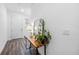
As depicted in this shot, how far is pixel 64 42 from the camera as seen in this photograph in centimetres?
170

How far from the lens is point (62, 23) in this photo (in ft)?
5.51

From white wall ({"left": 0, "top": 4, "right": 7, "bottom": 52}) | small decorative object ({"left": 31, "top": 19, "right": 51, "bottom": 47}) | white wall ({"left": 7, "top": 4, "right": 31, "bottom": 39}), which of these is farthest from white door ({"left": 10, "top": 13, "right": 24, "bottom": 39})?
small decorative object ({"left": 31, "top": 19, "right": 51, "bottom": 47})

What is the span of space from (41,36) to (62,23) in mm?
377

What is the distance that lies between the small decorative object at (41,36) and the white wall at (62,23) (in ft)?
0.25

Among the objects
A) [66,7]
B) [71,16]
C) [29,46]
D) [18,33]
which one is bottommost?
[29,46]

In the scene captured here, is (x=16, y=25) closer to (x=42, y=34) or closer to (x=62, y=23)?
(x=42, y=34)

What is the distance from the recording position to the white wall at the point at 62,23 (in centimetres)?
165

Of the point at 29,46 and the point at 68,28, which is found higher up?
the point at 68,28

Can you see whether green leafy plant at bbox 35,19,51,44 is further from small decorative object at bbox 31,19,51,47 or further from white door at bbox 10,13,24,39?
white door at bbox 10,13,24,39

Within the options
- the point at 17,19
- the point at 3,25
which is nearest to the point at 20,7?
the point at 17,19

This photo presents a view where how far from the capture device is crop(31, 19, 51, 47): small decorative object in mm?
1668

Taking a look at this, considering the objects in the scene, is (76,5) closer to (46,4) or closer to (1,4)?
(46,4)
